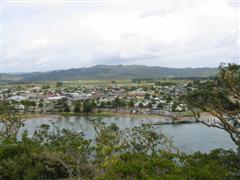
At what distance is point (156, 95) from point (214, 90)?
280 feet

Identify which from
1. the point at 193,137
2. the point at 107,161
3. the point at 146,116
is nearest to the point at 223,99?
the point at 107,161

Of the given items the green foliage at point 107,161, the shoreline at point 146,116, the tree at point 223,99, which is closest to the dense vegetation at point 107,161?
the green foliage at point 107,161

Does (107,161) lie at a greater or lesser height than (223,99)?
lesser

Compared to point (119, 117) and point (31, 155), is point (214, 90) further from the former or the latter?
point (119, 117)

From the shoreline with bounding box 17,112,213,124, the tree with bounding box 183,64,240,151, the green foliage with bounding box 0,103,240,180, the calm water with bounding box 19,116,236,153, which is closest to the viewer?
the green foliage with bounding box 0,103,240,180

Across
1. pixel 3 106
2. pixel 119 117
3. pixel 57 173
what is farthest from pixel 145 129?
pixel 119 117

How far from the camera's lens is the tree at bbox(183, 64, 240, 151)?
1291 centimetres

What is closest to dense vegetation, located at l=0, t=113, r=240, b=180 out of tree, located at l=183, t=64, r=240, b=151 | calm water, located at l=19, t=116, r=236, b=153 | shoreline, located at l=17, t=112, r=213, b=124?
tree, located at l=183, t=64, r=240, b=151

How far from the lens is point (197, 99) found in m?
15.9

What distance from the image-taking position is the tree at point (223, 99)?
1291 cm

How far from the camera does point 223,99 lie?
49.1ft

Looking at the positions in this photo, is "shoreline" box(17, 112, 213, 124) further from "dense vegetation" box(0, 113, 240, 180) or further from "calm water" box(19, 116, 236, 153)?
"dense vegetation" box(0, 113, 240, 180)

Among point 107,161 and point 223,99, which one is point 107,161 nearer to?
point 107,161

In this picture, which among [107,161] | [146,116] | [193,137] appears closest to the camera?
[107,161]
